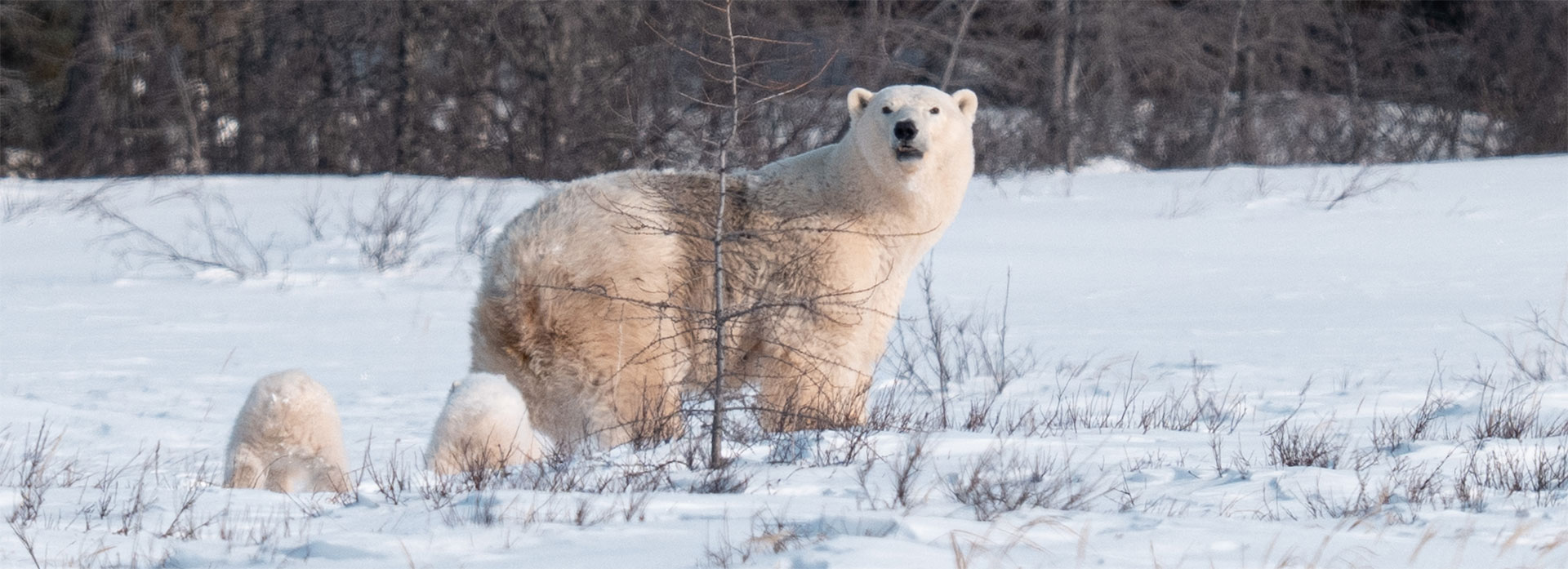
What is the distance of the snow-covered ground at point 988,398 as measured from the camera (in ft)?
10.5

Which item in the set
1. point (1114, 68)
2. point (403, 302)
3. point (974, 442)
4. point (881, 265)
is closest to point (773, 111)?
point (1114, 68)

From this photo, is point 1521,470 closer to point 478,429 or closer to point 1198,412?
point 1198,412

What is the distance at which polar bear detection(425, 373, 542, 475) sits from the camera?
15.1ft

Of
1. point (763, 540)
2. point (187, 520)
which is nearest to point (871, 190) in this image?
point (763, 540)

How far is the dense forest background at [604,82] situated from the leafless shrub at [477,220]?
3.56 meters

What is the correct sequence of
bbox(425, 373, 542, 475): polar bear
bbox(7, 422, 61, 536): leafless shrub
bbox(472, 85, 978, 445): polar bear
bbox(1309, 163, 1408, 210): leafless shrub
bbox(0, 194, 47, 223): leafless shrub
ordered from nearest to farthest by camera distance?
bbox(7, 422, 61, 536): leafless shrub < bbox(425, 373, 542, 475): polar bear < bbox(472, 85, 978, 445): polar bear < bbox(1309, 163, 1408, 210): leafless shrub < bbox(0, 194, 47, 223): leafless shrub

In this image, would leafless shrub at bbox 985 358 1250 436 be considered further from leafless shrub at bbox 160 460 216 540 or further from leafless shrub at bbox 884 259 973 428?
leafless shrub at bbox 160 460 216 540

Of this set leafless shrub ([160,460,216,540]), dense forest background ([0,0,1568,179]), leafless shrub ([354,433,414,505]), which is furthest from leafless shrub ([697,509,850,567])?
dense forest background ([0,0,1568,179])

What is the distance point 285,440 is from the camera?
4.80 meters

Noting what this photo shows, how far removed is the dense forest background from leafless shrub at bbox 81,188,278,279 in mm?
4818

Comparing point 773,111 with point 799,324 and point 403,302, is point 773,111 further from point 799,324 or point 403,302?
point 799,324

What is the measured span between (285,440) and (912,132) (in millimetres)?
2454

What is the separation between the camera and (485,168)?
19328mm

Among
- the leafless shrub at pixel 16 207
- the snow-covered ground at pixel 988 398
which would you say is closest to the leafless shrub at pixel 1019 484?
the snow-covered ground at pixel 988 398
